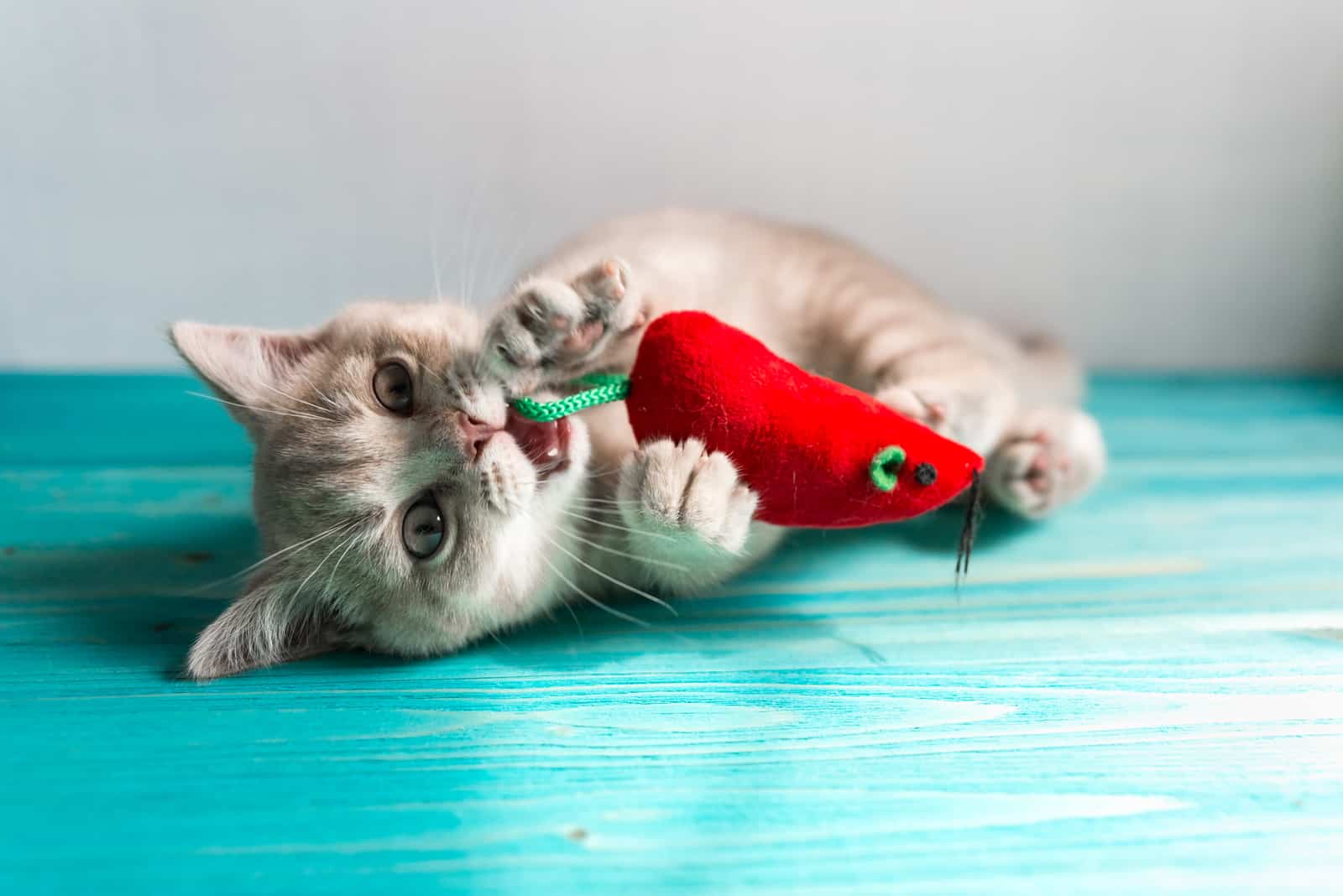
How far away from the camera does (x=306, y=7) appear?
1755 millimetres

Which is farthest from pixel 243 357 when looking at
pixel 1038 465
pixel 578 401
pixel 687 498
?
pixel 1038 465

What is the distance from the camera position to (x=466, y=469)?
42.7 inches

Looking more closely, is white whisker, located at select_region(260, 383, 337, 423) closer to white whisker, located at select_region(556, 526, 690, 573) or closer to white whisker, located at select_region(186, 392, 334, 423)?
white whisker, located at select_region(186, 392, 334, 423)

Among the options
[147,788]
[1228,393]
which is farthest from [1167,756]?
[1228,393]

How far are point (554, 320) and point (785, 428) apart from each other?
274mm

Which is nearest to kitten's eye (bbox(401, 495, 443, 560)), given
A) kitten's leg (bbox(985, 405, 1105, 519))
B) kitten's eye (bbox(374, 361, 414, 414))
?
kitten's eye (bbox(374, 361, 414, 414))

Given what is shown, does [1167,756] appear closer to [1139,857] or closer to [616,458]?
[1139,857]

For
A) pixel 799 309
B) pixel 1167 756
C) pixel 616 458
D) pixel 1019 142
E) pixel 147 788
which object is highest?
pixel 1019 142

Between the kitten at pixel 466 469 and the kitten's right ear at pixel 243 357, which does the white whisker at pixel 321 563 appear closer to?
the kitten at pixel 466 469

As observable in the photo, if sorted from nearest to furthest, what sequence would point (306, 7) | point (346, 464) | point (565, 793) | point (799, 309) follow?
point (565, 793) → point (346, 464) → point (799, 309) → point (306, 7)

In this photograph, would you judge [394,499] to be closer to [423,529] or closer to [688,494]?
[423,529]

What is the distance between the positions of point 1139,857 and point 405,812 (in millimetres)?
666

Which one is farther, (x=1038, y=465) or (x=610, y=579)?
(x=1038, y=465)

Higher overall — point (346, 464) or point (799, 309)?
point (799, 309)
